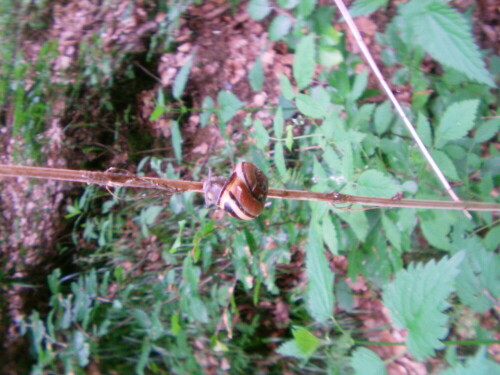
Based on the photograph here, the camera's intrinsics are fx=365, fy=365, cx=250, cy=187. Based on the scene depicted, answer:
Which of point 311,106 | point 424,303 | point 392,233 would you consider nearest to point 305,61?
point 311,106

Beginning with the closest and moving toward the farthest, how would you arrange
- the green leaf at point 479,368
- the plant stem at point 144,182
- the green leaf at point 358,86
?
the plant stem at point 144,182
the green leaf at point 479,368
the green leaf at point 358,86

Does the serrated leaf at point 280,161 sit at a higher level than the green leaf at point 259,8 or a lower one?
lower

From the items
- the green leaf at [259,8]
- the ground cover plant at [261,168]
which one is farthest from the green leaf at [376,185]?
the green leaf at [259,8]

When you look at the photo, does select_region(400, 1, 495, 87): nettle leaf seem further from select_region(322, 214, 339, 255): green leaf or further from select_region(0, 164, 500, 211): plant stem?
select_region(322, 214, 339, 255): green leaf

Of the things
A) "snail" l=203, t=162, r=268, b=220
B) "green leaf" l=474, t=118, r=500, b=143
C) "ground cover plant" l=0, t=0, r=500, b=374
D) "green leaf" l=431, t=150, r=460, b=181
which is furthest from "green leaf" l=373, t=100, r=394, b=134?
"snail" l=203, t=162, r=268, b=220

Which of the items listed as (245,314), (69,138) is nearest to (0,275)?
(69,138)

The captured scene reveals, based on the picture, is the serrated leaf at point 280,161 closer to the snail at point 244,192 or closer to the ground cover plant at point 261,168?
the ground cover plant at point 261,168
